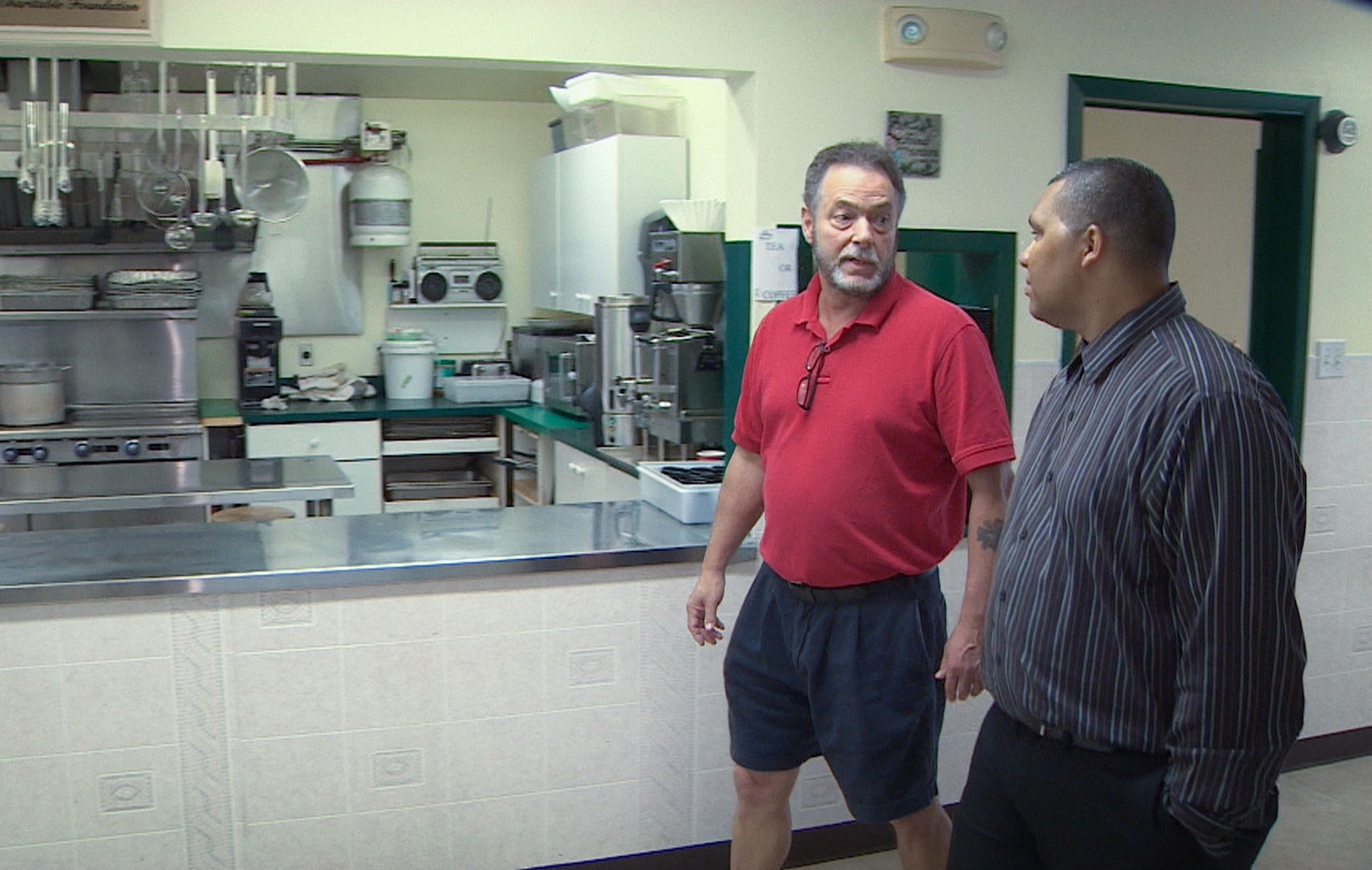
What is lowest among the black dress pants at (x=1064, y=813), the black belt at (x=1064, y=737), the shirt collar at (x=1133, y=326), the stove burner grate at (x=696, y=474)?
the black dress pants at (x=1064, y=813)

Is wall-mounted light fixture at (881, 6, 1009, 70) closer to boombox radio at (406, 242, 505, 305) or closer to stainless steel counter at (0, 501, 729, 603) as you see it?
stainless steel counter at (0, 501, 729, 603)

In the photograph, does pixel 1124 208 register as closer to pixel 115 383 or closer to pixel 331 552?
pixel 331 552

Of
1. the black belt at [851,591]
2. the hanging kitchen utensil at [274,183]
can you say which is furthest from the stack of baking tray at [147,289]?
the black belt at [851,591]

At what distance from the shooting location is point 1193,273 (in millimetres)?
4434

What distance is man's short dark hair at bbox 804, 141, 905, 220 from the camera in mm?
2229

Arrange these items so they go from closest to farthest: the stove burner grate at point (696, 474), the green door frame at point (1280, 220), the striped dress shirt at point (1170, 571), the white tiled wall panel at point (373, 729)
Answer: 1. the striped dress shirt at point (1170, 571)
2. the white tiled wall panel at point (373, 729)
3. the stove burner grate at point (696, 474)
4. the green door frame at point (1280, 220)

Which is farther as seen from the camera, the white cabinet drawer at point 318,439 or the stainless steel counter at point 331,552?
the white cabinet drawer at point 318,439

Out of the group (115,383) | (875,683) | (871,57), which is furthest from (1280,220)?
(115,383)

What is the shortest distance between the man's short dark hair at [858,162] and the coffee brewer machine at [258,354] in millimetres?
3758

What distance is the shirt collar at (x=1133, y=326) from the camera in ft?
5.18

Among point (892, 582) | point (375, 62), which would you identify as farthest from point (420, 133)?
point (892, 582)

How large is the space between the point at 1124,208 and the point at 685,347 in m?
2.09

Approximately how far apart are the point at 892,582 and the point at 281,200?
9.37 ft

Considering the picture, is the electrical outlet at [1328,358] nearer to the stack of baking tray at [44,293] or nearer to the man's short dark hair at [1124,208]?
the man's short dark hair at [1124,208]
